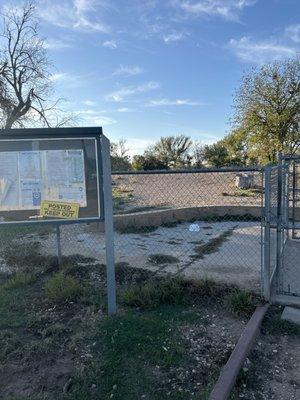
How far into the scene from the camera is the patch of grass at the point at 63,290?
4.44 metres

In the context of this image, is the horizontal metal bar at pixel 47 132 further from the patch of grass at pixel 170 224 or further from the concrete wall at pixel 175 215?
the patch of grass at pixel 170 224

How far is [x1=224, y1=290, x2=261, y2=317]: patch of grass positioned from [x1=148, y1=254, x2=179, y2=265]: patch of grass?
1907 mm

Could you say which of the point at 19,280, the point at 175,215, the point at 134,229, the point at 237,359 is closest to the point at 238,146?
the point at 175,215

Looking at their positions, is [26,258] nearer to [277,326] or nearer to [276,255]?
[276,255]

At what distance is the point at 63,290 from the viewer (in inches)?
175

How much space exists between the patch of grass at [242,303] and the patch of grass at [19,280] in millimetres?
2567

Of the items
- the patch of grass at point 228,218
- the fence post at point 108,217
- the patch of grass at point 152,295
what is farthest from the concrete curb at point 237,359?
the patch of grass at point 228,218

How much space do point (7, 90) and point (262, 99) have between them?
15.8m

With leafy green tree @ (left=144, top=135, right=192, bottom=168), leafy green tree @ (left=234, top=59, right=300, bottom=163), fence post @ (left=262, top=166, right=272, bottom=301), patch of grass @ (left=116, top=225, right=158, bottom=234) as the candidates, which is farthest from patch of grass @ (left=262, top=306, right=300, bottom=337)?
leafy green tree @ (left=144, top=135, right=192, bottom=168)

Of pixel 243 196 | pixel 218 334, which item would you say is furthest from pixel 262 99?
pixel 218 334

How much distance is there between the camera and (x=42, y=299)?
14.9ft

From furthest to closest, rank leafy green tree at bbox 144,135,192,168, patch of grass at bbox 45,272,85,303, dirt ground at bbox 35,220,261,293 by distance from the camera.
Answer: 1. leafy green tree at bbox 144,135,192,168
2. dirt ground at bbox 35,220,261,293
3. patch of grass at bbox 45,272,85,303

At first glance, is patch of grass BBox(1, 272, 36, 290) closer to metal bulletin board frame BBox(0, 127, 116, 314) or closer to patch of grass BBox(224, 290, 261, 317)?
metal bulletin board frame BBox(0, 127, 116, 314)

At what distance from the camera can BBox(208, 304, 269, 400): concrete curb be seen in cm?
273
